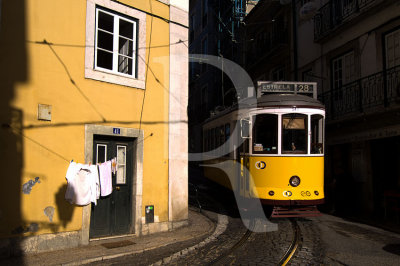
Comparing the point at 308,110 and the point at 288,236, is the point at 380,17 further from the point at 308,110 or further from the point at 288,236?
the point at 288,236

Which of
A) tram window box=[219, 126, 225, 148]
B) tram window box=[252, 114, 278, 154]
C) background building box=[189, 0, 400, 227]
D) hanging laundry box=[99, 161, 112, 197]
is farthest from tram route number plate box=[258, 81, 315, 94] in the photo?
hanging laundry box=[99, 161, 112, 197]

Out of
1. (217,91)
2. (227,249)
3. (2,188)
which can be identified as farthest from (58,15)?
(217,91)

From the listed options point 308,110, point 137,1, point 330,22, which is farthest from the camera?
point 330,22

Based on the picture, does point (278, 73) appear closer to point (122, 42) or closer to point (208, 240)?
point (122, 42)

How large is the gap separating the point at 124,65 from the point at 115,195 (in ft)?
9.88

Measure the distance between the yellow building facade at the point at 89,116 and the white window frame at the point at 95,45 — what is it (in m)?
0.02

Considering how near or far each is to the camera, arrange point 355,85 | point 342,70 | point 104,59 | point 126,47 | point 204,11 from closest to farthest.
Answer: point 126,47 → point 104,59 → point 355,85 → point 342,70 → point 204,11

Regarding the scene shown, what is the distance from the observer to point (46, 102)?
6.46 metres

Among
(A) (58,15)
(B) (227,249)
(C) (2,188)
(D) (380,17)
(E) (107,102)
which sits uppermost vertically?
(D) (380,17)

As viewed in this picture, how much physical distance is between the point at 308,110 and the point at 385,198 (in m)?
4.10

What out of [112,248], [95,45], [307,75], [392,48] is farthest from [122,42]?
[307,75]

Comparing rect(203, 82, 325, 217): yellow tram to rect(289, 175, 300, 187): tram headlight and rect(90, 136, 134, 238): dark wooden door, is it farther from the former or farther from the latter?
rect(90, 136, 134, 238): dark wooden door

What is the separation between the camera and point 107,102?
7348 mm

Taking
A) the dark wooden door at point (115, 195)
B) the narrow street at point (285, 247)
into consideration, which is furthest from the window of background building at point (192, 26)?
the dark wooden door at point (115, 195)
